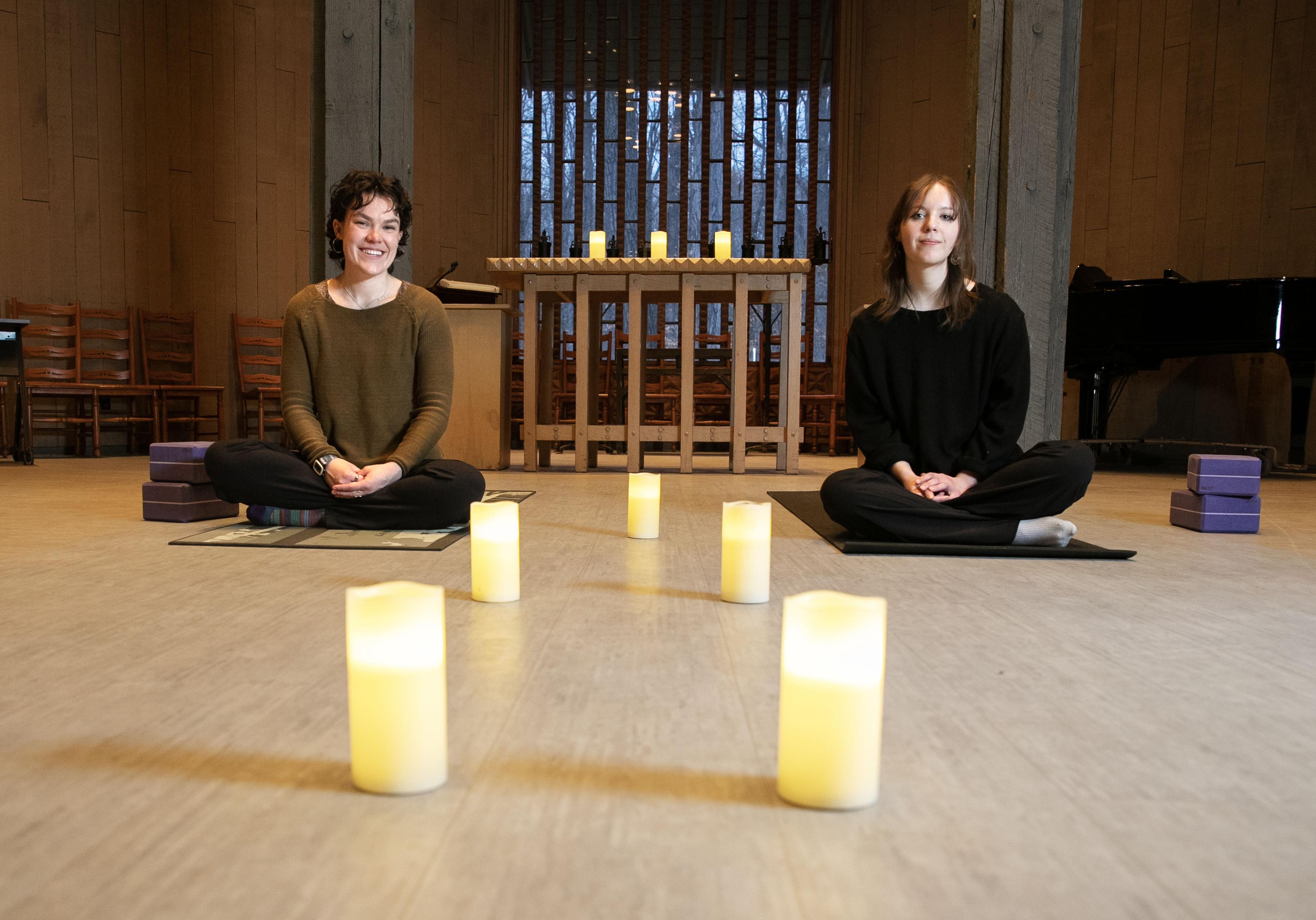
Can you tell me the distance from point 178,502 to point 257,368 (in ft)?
14.2

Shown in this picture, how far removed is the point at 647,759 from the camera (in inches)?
35.8

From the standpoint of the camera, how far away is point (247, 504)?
2.58 meters

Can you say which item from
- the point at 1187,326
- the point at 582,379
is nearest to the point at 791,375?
the point at 582,379

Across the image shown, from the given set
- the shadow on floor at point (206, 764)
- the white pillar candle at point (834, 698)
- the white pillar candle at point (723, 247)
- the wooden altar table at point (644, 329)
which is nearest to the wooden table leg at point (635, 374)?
the wooden altar table at point (644, 329)

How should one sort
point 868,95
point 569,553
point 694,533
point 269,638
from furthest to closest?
point 868,95 → point 694,533 → point 569,553 → point 269,638

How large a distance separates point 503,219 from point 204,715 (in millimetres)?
7450

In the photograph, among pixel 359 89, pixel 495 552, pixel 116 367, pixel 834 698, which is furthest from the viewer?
pixel 116 367

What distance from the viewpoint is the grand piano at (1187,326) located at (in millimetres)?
4668

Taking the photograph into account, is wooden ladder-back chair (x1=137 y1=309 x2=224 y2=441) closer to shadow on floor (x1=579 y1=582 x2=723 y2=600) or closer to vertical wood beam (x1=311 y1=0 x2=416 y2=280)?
vertical wood beam (x1=311 y1=0 x2=416 y2=280)

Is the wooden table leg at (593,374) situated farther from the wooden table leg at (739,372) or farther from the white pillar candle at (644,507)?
the white pillar candle at (644,507)

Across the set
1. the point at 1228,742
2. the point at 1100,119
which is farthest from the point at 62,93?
the point at 1228,742

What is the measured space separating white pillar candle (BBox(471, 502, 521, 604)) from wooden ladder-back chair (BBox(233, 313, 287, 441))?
5280mm

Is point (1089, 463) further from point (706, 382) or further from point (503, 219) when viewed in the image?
point (503, 219)

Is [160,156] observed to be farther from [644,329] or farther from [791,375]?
[791,375]
